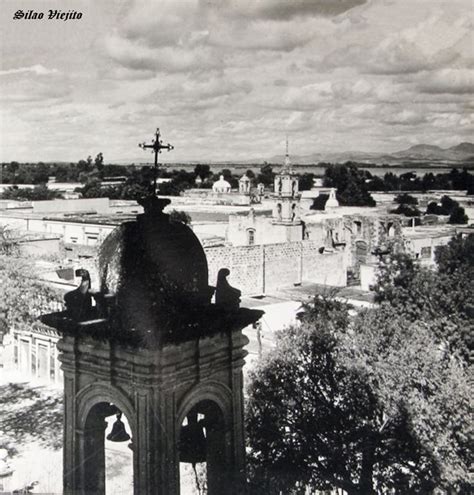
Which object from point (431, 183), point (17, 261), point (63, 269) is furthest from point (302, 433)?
point (431, 183)

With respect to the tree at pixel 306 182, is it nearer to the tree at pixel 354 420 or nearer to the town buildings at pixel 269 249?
the town buildings at pixel 269 249

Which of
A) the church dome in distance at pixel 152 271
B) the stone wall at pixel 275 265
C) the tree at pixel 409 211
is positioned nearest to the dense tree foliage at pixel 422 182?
the tree at pixel 409 211

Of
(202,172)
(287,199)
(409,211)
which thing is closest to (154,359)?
(287,199)

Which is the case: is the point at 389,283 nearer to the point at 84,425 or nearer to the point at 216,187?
the point at 84,425

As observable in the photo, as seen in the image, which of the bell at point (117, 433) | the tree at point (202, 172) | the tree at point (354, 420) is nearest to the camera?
the bell at point (117, 433)

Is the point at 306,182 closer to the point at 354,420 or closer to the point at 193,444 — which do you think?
the point at 354,420

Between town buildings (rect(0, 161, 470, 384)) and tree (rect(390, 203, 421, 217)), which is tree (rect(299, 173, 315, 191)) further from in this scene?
tree (rect(390, 203, 421, 217))

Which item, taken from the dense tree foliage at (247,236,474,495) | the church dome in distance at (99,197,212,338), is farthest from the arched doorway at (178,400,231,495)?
the dense tree foliage at (247,236,474,495)
